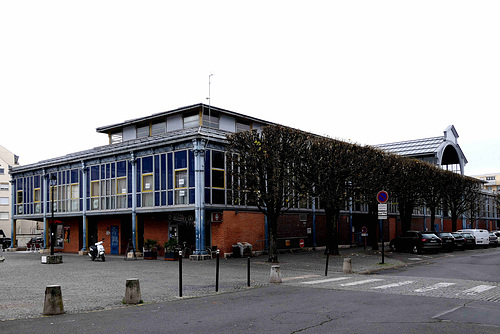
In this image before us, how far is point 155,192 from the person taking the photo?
3238cm

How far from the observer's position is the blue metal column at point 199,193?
95.5 ft

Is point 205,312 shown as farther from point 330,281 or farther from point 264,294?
point 330,281

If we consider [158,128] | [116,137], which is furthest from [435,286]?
[116,137]

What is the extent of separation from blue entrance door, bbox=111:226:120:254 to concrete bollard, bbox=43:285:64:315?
2759cm

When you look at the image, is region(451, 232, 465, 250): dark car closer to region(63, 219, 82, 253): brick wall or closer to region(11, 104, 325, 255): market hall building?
region(11, 104, 325, 255): market hall building

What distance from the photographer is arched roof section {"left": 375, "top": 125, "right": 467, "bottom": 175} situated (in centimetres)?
5850

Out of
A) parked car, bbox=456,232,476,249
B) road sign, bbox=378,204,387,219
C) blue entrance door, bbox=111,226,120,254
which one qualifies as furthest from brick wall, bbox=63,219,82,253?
parked car, bbox=456,232,476,249

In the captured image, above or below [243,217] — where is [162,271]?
below

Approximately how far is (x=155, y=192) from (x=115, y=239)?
814 centimetres

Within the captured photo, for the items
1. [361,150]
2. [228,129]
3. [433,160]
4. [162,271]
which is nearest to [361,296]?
Answer: [162,271]

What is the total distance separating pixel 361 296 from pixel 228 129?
25.6 m

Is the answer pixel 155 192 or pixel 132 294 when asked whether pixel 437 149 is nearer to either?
pixel 155 192

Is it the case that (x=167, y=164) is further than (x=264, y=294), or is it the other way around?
(x=167, y=164)

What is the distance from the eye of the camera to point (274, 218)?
26.9 meters
